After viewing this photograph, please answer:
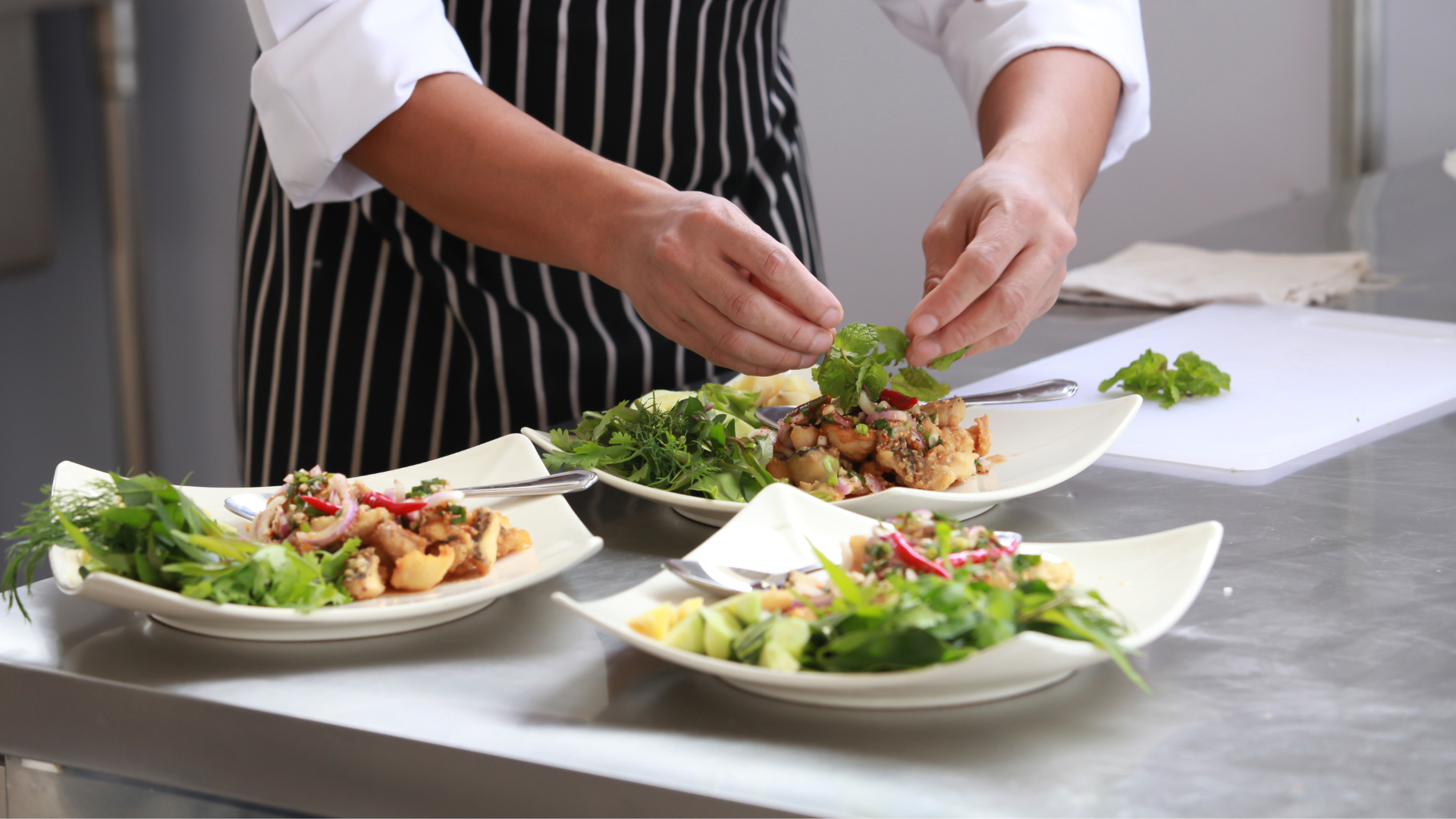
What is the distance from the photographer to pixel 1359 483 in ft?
3.70

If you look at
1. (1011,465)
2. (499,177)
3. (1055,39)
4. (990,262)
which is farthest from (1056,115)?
(499,177)

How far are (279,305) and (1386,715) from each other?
145 centimetres

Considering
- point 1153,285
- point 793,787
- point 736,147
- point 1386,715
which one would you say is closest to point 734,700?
point 793,787

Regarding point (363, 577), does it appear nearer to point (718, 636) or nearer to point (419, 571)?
point (419, 571)

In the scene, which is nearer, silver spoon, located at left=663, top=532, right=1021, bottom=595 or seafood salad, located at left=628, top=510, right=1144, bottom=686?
seafood salad, located at left=628, top=510, right=1144, bottom=686

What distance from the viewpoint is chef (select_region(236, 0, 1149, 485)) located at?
1216 mm

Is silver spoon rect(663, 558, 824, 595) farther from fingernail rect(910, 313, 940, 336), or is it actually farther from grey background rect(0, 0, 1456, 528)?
grey background rect(0, 0, 1456, 528)

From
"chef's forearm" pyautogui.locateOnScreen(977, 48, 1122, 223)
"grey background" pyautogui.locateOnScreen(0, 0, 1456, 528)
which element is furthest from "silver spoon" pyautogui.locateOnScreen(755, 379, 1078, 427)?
"grey background" pyautogui.locateOnScreen(0, 0, 1456, 528)

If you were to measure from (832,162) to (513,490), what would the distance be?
3147mm

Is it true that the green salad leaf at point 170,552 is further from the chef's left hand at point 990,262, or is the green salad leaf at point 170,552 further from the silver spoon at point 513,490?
the chef's left hand at point 990,262

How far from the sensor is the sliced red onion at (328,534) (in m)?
0.83

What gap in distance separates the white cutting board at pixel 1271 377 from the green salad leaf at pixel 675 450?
0.40 metres

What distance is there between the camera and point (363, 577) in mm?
795

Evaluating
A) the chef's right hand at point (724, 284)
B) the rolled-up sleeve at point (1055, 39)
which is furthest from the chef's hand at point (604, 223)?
the rolled-up sleeve at point (1055, 39)
